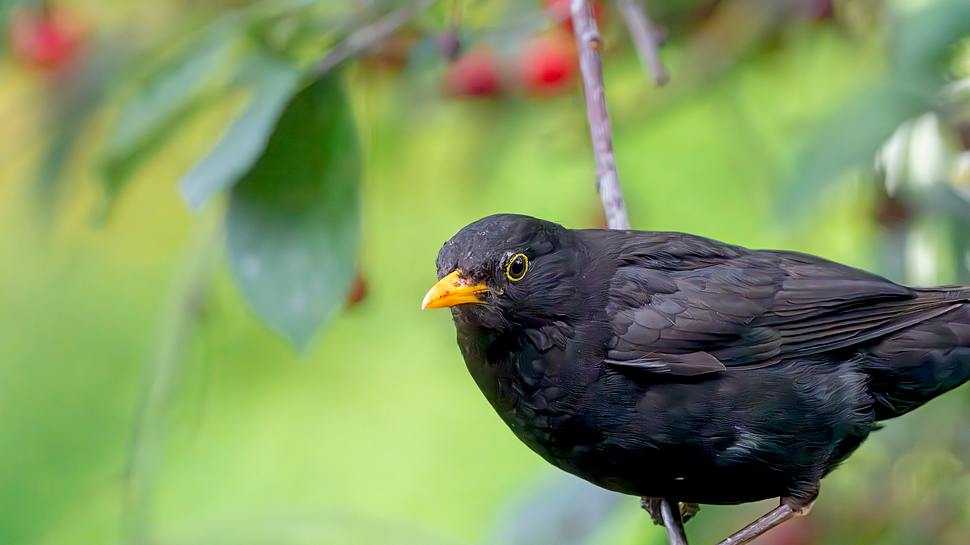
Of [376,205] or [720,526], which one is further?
[376,205]

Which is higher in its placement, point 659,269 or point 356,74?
point 356,74

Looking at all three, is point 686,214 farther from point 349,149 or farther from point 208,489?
point 349,149

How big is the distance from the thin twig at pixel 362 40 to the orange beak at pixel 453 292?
0.82 metres

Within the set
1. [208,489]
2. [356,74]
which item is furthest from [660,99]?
[208,489]

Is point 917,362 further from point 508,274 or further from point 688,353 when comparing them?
point 508,274

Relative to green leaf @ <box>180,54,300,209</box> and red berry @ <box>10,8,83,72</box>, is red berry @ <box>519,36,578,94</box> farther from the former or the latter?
red berry @ <box>10,8,83,72</box>

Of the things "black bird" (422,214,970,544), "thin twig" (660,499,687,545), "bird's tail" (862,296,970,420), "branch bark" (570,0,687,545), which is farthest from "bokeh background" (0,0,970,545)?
"bird's tail" (862,296,970,420)

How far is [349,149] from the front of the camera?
3383mm

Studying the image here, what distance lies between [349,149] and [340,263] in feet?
1.13

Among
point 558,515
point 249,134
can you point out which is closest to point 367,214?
point 558,515

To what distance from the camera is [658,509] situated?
333 cm

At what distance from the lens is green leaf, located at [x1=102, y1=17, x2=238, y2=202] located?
Answer: 3424 mm

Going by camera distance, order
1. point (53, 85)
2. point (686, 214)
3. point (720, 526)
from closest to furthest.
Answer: point (720, 526)
point (53, 85)
point (686, 214)

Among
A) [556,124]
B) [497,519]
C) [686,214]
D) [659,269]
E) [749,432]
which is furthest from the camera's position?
[686,214]
